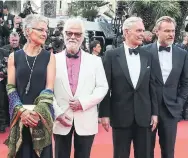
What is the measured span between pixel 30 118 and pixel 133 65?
3.58 feet

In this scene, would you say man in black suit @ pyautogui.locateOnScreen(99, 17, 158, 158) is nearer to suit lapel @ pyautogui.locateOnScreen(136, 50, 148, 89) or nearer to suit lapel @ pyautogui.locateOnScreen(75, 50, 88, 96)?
suit lapel @ pyautogui.locateOnScreen(136, 50, 148, 89)

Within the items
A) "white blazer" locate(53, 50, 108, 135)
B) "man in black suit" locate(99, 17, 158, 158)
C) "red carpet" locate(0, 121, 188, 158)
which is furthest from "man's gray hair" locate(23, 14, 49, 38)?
"red carpet" locate(0, 121, 188, 158)

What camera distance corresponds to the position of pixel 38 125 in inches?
103

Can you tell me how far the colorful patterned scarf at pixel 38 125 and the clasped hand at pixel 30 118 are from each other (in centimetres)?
3

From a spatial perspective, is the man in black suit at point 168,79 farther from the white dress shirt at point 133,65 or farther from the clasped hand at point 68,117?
the clasped hand at point 68,117

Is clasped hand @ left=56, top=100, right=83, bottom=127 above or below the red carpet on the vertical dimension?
above

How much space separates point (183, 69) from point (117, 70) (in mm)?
719

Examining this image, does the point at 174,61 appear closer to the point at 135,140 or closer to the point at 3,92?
the point at 135,140

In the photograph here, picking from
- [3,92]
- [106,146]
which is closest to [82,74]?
[106,146]

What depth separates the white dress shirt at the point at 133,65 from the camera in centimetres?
315

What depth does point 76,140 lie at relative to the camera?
2.97 metres

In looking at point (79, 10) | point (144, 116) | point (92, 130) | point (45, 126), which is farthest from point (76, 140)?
point (79, 10)

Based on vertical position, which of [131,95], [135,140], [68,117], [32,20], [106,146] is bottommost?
[106,146]

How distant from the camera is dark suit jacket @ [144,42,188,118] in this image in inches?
133
